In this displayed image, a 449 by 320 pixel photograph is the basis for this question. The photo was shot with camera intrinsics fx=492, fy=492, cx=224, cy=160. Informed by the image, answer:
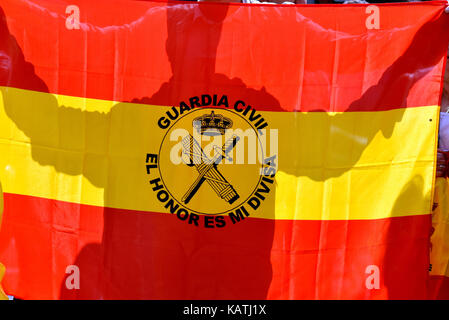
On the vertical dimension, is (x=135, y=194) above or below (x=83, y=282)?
above

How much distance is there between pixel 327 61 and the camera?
8.82 feet

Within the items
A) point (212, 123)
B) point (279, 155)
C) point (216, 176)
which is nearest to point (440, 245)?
point (279, 155)

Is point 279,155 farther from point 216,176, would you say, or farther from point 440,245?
point 440,245

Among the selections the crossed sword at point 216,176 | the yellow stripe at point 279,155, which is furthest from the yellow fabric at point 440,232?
the crossed sword at point 216,176

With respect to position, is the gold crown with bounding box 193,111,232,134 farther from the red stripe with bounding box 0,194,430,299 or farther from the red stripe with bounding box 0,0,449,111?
the red stripe with bounding box 0,194,430,299

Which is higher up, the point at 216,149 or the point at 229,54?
the point at 229,54

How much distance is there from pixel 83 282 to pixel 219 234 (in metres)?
0.83

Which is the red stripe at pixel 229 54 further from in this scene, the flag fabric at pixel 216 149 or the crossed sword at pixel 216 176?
the crossed sword at pixel 216 176

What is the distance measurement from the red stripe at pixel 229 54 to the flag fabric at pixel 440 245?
1.67 ft

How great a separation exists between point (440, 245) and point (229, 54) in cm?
158

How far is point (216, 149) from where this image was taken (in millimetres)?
2752

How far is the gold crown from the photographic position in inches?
108

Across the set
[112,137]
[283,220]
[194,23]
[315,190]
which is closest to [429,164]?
[315,190]
